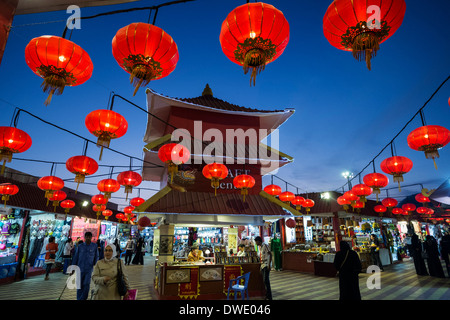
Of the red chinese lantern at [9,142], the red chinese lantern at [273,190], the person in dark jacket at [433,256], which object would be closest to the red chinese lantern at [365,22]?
the red chinese lantern at [9,142]

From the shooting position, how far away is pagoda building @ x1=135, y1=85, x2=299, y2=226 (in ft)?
34.3

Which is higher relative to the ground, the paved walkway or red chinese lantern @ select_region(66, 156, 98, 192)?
red chinese lantern @ select_region(66, 156, 98, 192)

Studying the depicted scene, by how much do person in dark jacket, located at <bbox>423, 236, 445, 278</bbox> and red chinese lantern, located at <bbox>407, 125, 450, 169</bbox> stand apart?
875 cm

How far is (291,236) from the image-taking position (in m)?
18.0

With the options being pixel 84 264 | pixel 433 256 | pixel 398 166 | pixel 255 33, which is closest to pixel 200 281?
pixel 84 264

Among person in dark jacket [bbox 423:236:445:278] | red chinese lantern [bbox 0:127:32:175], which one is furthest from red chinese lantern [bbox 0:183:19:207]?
person in dark jacket [bbox 423:236:445:278]

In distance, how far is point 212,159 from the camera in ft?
37.2

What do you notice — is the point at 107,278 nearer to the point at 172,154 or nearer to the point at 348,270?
the point at 172,154

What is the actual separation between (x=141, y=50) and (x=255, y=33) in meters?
1.35

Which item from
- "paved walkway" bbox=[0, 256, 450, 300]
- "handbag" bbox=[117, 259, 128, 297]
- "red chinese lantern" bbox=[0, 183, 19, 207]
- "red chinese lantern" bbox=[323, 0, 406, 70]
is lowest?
"paved walkway" bbox=[0, 256, 450, 300]

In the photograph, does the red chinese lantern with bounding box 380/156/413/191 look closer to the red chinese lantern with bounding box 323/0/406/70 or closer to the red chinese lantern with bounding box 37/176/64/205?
the red chinese lantern with bounding box 323/0/406/70

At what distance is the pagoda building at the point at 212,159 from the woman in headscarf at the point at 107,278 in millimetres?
5288
